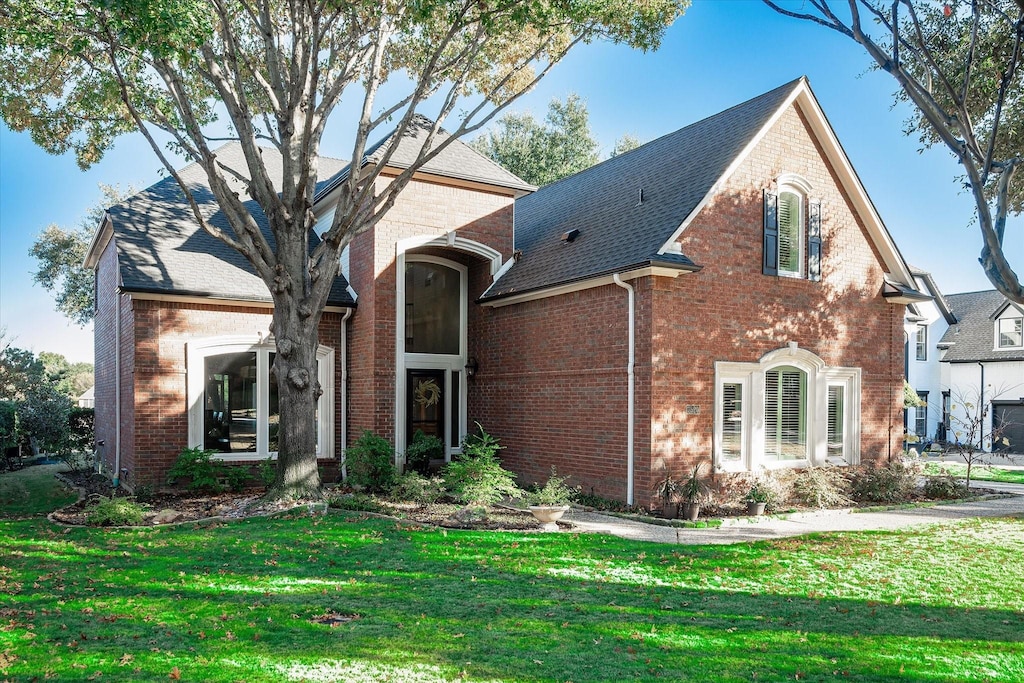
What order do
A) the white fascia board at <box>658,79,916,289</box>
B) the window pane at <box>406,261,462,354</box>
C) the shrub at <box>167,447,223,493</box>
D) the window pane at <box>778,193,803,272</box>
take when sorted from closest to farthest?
the white fascia board at <box>658,79,916,289</box> → the shrub at <box>167,447,223,493</box> → the window pane at <box>778,193,803,272</box> → the window pane at <box>406,261,462,354</box>

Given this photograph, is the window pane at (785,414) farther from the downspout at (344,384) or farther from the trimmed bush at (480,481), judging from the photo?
the downspout at (344,384)

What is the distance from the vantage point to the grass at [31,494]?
500 inches

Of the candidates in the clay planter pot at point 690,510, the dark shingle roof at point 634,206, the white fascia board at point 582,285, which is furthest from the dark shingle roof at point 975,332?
the clay planter pot at point 690,510

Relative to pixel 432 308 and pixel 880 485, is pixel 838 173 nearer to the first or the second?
pixel 880 485

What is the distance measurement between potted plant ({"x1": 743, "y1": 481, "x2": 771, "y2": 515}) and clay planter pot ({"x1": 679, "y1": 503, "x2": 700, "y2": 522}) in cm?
109

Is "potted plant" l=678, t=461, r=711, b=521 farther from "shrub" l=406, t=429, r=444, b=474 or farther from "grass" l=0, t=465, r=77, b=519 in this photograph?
"grass" l=0, t=465, r=77, b=519

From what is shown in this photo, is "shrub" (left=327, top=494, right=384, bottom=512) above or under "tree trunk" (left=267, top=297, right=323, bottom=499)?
under

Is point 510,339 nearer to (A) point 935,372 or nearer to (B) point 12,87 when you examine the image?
(B) point 12,87

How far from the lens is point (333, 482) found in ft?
50.2

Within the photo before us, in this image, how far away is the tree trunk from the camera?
12.2 m

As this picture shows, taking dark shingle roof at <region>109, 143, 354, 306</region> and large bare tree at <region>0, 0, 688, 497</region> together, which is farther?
dark shingle roof at <region>109, 143, 354, 306</region>

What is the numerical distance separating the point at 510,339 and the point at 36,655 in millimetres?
11070

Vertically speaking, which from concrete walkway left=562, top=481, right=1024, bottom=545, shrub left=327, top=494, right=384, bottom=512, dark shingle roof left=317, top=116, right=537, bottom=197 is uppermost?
dark shingle roof left=317, top=116, right=537, bottom=197

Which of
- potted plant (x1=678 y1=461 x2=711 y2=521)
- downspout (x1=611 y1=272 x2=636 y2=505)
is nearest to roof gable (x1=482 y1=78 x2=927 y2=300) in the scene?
downspout (x1=611 y1=272 x2=636 y2=505)
